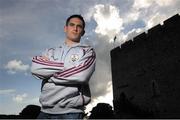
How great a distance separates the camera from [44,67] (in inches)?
95.5

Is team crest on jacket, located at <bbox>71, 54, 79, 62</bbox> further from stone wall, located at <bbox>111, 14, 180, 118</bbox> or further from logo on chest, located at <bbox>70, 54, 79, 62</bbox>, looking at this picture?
stone wall, located at <bbox>111, 14, 180, 118</bbox>

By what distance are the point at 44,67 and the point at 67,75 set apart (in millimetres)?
198

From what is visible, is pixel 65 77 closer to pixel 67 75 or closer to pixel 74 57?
pixel 67 75

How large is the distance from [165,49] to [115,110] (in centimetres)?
428

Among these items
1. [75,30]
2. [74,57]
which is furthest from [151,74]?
[74,57]

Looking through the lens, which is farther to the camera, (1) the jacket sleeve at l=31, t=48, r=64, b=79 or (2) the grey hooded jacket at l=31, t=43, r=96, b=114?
(1) the jacket sleeve at l=31, t=48, r=64, b=79

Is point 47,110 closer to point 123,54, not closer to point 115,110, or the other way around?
→ point 115,110

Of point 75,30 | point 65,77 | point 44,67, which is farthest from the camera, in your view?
point 75,30

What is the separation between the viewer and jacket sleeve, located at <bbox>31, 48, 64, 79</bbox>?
2.39m

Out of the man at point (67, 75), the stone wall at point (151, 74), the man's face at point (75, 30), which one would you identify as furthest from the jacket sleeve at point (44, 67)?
the stone wall at point (151, 74)

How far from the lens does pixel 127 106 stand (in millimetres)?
20578

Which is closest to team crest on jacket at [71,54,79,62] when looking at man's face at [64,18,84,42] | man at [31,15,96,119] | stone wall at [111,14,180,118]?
man at [31,15,96,119]

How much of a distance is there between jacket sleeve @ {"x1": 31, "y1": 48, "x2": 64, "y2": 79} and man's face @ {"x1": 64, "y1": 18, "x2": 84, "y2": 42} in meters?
0.23

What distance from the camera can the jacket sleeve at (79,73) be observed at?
7.55 ft
